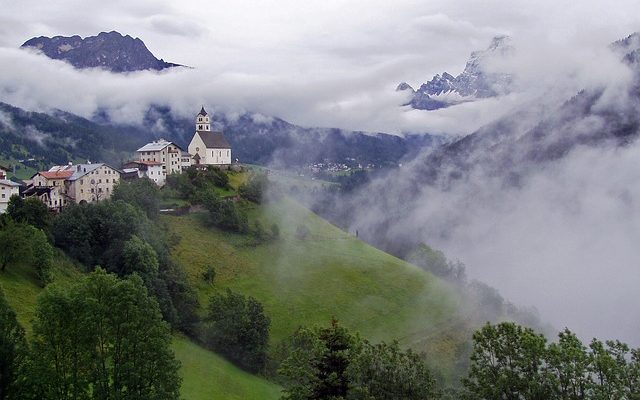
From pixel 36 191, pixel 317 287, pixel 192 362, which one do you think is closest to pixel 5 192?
pixel 36 191

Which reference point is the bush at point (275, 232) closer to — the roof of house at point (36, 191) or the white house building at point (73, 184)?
the white house building at point (73, 184)

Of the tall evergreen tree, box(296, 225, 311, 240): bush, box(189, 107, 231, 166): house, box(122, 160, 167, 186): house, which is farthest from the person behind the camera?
box(189, 107, 231, 166): house

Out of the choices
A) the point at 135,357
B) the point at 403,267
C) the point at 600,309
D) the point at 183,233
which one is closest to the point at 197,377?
the point at 135,357

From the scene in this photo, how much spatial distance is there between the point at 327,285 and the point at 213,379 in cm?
4218

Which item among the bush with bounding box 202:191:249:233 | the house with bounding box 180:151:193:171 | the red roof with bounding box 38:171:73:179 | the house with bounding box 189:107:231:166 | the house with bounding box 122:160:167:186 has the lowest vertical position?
the bush with bounding box 202:191:249:233

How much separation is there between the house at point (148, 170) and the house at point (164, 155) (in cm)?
182

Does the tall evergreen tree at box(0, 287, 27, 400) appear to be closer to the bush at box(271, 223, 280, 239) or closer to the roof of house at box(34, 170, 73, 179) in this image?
the roof of house at box(34, 170, 73, 179)

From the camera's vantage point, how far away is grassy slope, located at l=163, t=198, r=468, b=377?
301ft

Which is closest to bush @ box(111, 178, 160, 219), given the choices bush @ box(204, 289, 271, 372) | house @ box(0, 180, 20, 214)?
house @ box(0, 180, 20, 214)

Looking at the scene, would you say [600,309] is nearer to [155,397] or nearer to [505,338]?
[505,338]

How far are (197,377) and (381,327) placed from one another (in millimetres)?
39578

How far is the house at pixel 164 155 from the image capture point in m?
126

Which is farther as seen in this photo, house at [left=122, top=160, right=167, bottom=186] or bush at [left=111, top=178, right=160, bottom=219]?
house at [left=122, top=160, right=167, bottom=186]

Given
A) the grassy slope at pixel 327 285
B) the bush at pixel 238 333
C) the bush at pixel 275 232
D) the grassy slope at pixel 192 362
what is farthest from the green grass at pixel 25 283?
the bush at pixel 275 232
